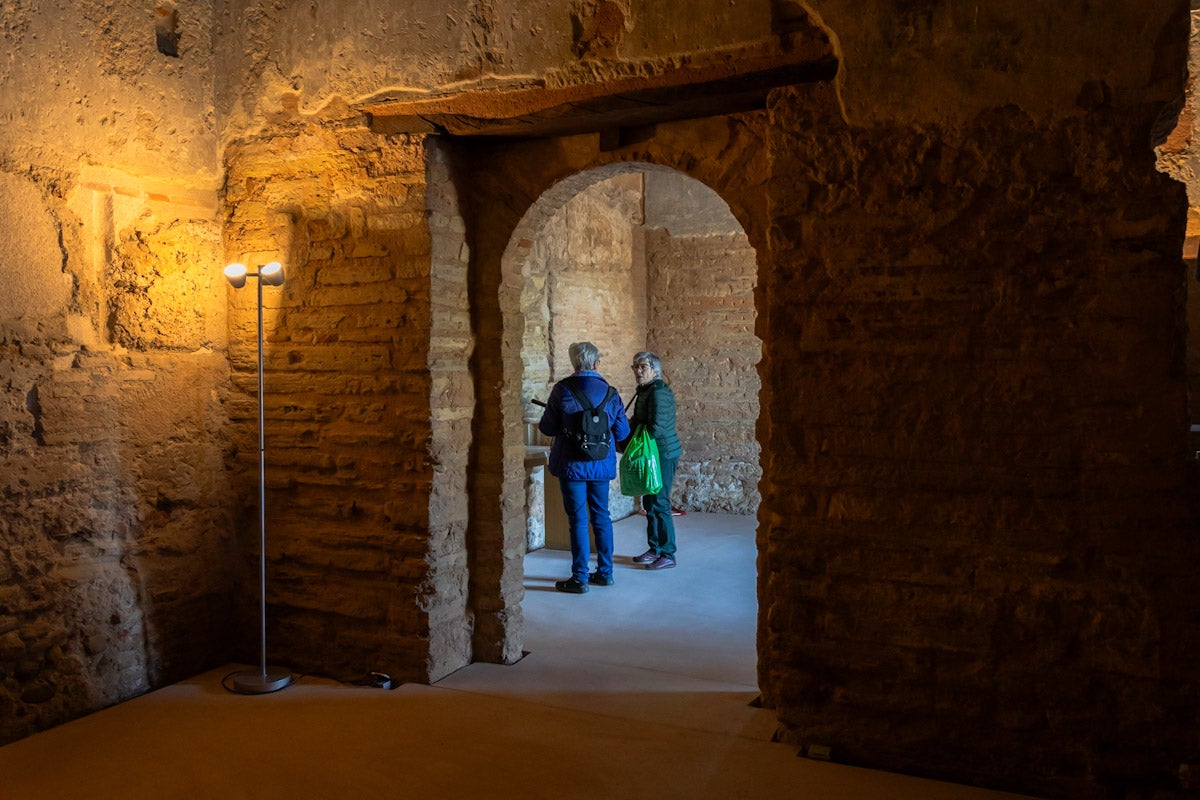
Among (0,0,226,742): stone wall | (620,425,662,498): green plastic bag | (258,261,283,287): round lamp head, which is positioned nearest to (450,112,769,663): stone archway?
(258,261,283,287): round lamp head

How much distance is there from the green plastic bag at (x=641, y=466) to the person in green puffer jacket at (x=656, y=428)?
2.6 inches

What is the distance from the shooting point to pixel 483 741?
3.65 metres

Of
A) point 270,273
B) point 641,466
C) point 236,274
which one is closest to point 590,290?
point 641,466

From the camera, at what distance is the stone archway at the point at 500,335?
4336mm

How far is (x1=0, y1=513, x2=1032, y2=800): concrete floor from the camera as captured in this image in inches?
128

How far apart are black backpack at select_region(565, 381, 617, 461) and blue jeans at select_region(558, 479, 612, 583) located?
23 centimetres

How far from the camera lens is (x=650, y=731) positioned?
3746 millimetres

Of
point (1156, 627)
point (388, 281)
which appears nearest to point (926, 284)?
point (1156, 627)

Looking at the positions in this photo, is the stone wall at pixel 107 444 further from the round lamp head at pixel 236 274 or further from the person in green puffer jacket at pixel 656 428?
the person in green puffer jacket at pixel 656 428

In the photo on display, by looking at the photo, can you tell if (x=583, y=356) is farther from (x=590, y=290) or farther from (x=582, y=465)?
(x=590, y=290)

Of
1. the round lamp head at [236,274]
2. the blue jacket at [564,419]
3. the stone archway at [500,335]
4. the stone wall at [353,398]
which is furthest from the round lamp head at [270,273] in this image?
the blue jacket at [564,419]

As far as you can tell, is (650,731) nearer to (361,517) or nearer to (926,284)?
(361,517)

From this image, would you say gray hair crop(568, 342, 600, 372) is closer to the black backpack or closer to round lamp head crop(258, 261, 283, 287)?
the black backpack

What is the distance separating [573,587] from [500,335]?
2.28 meters
